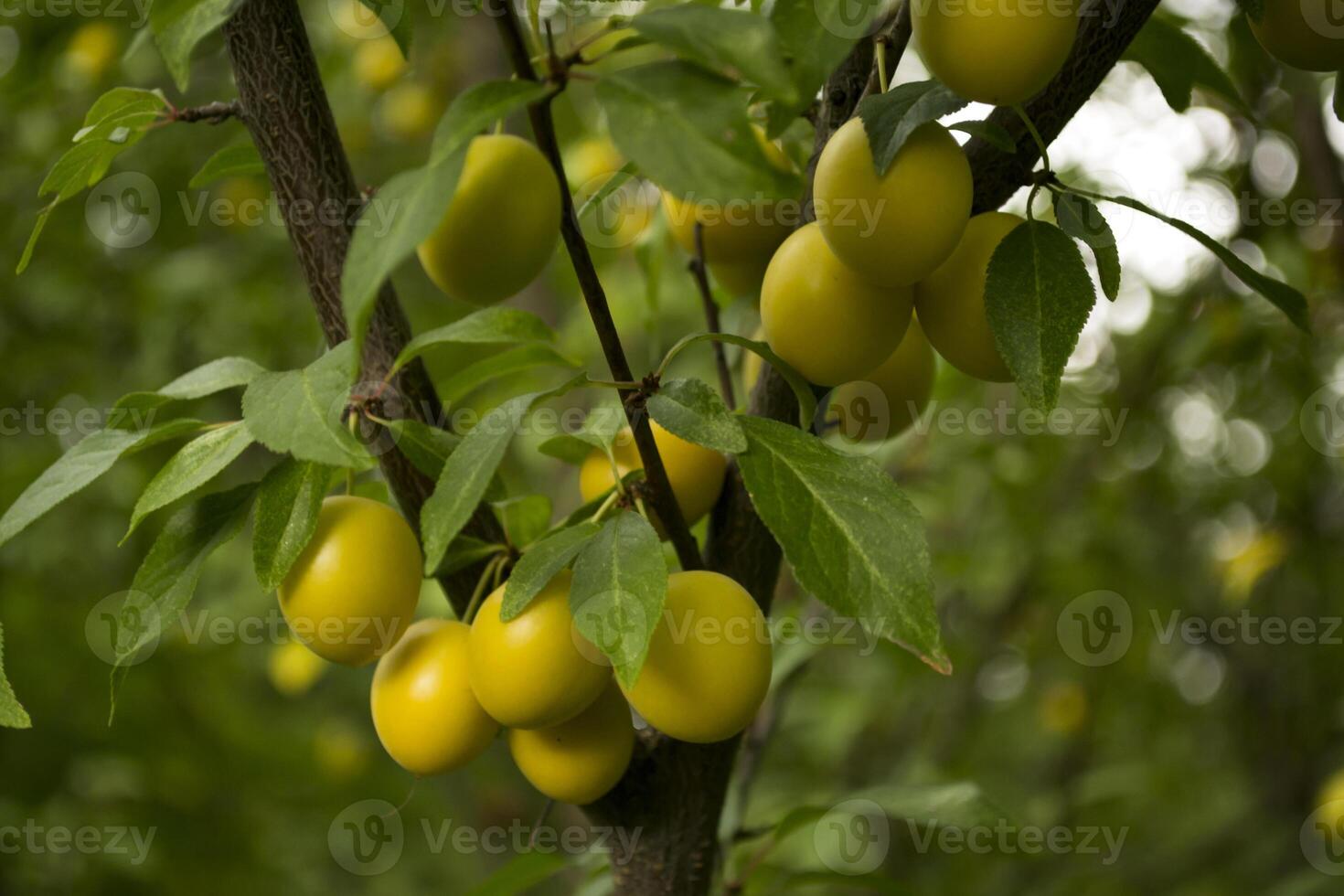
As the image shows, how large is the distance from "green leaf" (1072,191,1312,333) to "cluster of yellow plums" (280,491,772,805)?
0.26 m

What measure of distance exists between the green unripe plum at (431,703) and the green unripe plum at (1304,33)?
20.1 inches

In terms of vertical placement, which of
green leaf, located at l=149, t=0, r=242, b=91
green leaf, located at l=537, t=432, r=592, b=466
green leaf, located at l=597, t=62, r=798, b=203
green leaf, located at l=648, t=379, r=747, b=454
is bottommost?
green leaf, located at l=537, t=432, r=592, b=466

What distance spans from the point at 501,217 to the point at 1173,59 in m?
0.40

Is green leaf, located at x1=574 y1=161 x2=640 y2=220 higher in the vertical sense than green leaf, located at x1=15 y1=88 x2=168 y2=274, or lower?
lower

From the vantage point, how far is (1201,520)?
7.33ft

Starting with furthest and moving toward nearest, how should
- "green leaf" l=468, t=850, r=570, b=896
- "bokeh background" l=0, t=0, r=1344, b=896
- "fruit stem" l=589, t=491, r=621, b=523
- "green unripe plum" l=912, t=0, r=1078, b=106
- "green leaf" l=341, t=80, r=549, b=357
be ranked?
"bokeh background" l=0, t=0, r=1344, b=896 < "green leaf" l=468, t=850, r=570, b=896 < "fruit stem" l=589, t=491, r=621, b=523 < "green unripe plum" l=912, t=0, r=1078, b=106 < "green leaf" l=341, t=80, r=549, b=357

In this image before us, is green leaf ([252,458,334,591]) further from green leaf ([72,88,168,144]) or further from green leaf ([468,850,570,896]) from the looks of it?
green leaf ([468,850,570,896])

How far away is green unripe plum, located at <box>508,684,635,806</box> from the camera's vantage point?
592mm

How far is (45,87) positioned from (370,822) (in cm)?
123

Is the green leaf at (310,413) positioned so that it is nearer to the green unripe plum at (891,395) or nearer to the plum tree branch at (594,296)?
the plum tree branch at (594,296)

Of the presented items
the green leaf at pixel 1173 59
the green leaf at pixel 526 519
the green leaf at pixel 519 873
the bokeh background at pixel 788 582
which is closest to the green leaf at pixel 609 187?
the green leaf at pixel 526 519

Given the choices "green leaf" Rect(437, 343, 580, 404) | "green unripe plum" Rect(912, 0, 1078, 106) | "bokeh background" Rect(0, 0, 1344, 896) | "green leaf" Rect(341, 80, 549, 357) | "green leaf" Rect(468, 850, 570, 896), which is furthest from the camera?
"bokeh background" Rect(0, 0, 1344, 896)

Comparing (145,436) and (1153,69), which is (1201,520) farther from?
(145,436)

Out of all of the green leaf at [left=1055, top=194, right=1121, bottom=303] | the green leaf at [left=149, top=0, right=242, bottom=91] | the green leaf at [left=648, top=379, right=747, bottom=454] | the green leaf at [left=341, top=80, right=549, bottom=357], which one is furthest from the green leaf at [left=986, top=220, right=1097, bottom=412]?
→ the green leaf at [left=149, top=0, right=242, bottom=91]
